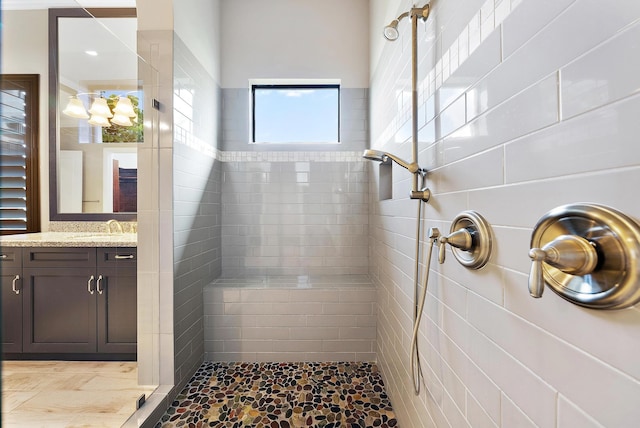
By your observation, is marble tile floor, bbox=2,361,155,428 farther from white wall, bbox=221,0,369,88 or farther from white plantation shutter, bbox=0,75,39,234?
white wall, bbox=221,0,369,88

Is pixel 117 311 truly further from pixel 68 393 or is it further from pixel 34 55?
pixel 34 55

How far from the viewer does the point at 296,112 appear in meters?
2.77

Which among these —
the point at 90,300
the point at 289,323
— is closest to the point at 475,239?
the point at 289,323

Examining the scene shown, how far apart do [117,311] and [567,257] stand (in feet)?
7.15

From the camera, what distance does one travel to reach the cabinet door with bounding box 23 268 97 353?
149 cm

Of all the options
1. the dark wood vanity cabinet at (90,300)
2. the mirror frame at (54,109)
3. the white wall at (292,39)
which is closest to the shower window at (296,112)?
the white wall at (292,39)

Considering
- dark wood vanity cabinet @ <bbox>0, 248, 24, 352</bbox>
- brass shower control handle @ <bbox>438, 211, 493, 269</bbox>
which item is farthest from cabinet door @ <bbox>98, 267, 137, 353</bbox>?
brass shower control handle @ <bbox>438, 211, 493, 269</bbox>

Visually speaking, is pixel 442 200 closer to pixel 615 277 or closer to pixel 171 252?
pixel 615 277

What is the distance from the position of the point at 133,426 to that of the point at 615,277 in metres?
1.99

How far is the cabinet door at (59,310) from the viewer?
1.49 m

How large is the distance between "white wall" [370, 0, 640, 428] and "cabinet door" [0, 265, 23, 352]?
185 centimetres

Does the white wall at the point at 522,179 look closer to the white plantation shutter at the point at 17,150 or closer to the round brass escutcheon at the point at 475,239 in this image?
the round brass escutcheon at the point at 475,239

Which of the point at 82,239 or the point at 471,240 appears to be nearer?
the point at 471,240

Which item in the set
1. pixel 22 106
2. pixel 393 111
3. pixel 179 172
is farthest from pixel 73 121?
pixel 393 111
